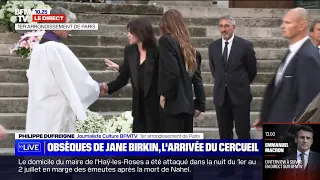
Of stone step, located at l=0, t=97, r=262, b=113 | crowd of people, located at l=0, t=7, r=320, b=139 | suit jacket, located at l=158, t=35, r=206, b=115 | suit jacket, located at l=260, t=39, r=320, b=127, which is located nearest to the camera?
suit jacket, located at l=260, t=39, r=320, b=127

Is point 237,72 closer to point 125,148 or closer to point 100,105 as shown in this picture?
point 125,148

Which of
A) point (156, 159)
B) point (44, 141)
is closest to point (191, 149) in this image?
point (156, 159)

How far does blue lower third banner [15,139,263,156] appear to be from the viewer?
5.72 m

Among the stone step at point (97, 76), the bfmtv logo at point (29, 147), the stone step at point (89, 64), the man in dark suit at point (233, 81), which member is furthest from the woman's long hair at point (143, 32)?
the stone step at point (89, 64)

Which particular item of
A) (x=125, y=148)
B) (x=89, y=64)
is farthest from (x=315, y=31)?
(x=89, y=64)

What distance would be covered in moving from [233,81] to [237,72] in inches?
4.1

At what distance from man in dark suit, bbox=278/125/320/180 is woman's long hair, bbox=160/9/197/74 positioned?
A: 139 cm

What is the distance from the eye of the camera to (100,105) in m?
8.19

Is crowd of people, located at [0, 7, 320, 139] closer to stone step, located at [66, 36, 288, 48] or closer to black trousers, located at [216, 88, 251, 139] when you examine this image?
black trousers, located at [216, 88, 251, 139]

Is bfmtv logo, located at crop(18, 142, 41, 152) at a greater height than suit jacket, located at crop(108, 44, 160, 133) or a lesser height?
lesser

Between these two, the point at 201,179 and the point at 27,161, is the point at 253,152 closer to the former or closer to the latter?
the point at 201,179

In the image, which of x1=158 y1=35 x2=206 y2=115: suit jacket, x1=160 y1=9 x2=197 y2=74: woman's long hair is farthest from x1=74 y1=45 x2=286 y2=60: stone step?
x1=158 y1=35 x2=206 y2=115: suit jacket

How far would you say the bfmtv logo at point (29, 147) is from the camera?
5715 millimetres

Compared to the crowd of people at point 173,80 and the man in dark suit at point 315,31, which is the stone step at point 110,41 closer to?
the crowd of people at point 173,80
